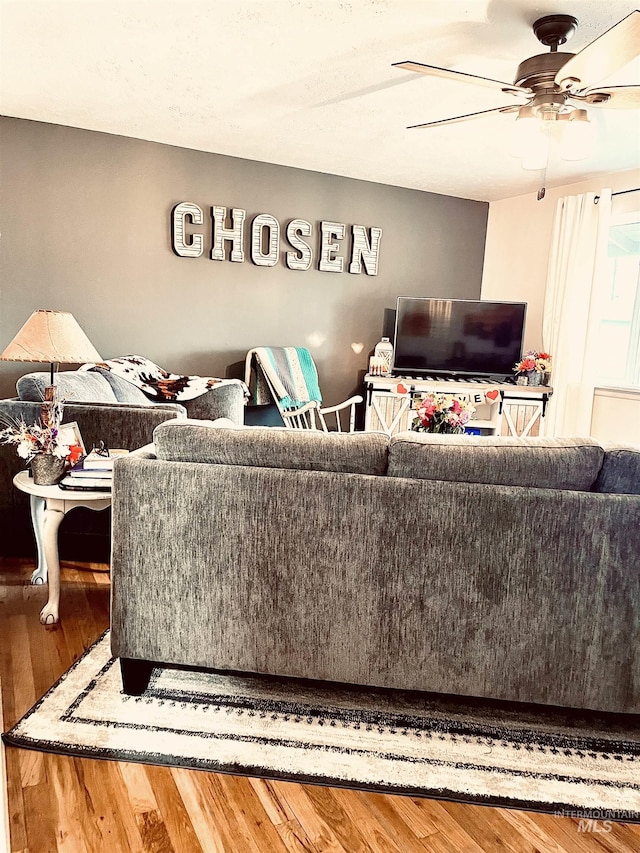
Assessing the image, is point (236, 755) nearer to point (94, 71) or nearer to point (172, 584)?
point (172, 584)

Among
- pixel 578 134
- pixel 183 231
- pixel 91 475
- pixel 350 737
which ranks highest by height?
pixel 578 134

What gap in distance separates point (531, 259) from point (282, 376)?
258 cm

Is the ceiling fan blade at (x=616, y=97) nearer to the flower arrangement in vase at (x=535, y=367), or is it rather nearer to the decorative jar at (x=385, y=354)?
the flower arrangement in vase at (x=535, y=367)

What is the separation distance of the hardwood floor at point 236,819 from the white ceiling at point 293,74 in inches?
108

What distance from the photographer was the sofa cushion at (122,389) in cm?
386

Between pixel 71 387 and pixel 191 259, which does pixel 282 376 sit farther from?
pixel 71 387

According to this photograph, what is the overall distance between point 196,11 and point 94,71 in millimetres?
949

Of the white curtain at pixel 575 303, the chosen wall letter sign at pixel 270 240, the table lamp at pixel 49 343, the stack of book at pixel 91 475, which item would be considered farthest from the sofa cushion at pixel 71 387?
the white curtain at pixel 575 303

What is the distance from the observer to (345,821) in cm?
150

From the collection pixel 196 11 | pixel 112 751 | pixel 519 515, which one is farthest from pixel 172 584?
pixel 196 11

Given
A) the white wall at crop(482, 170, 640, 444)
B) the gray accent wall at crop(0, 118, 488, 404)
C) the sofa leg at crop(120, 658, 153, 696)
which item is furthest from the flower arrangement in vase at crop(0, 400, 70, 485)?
the white wall at crop(482, 170, 640, 444)

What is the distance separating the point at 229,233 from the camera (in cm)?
496

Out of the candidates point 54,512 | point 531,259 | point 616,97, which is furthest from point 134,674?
point 531,259

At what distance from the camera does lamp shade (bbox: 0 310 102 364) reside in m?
2.59
